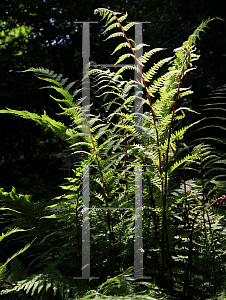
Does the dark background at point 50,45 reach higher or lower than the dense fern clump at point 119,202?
higher

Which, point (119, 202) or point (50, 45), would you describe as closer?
point (119, 202)

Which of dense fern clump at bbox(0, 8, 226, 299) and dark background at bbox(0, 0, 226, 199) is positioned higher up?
dark background at bbox(0, 0, 226, 199)

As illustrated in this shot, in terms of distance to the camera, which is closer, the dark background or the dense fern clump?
the dense fern clump

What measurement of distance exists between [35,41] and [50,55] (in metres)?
0.40

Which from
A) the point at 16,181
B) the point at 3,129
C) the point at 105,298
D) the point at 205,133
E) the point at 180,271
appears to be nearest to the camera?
the point at 105,298

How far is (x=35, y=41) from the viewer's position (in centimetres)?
479

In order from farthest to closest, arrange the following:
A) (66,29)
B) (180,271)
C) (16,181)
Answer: (66,29)
(16,181)
(180,271)

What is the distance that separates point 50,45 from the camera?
479 centimetres

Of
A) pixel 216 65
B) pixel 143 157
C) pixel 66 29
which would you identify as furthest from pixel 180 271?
pixel 66 29

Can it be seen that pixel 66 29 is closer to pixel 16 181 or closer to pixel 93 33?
pixel 93 33

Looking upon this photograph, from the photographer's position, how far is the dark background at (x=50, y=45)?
404cm

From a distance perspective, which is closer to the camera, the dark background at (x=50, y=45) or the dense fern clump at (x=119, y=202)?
the dense fern clump at (x=119, y=202)

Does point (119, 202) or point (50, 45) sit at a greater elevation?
point (50, 45)

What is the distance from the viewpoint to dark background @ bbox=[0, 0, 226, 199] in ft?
13.3
